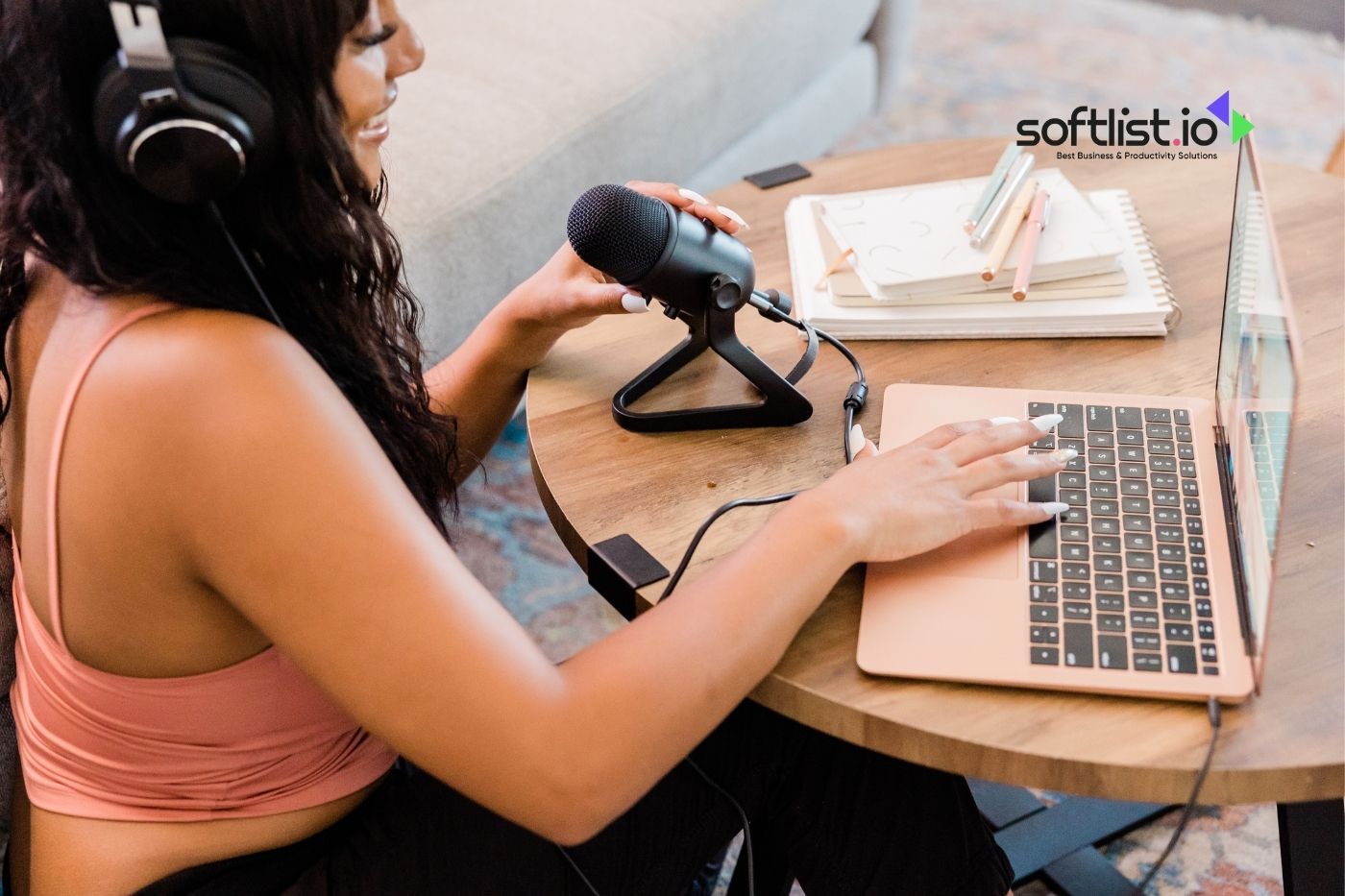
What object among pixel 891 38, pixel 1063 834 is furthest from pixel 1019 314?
pixel 891 38

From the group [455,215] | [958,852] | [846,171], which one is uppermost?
[846,171]

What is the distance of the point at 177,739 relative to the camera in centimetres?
78

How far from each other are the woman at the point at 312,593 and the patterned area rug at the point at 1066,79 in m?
0.86

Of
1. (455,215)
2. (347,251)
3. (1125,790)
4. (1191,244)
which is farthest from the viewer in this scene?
(455,215)

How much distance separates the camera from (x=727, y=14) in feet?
6.48

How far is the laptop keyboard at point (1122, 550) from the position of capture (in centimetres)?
71

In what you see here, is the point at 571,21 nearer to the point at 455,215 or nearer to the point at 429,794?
the point at 455,215

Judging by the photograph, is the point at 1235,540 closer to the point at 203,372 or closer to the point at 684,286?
the point at 684,286

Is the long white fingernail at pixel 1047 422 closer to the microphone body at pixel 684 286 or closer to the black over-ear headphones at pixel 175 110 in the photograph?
the microphone body at pixel 684 286

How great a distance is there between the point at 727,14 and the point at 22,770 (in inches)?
59.9

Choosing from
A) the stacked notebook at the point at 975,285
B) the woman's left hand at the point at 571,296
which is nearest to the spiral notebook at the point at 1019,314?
the stacked notebook at the point at 975,285

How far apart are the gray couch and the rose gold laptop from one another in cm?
92

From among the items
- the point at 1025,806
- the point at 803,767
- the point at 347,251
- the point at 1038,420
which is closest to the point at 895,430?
the point at 1038,420

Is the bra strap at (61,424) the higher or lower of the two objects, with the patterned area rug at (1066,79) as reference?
higher
